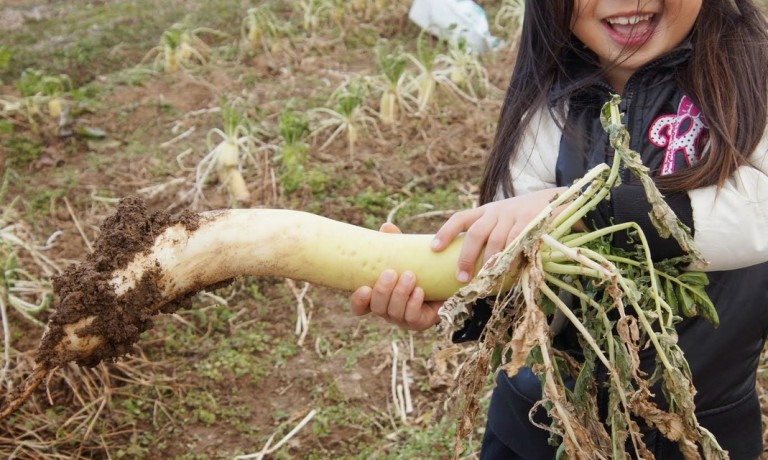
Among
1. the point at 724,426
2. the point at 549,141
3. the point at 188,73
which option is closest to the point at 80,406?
the point at 549,141

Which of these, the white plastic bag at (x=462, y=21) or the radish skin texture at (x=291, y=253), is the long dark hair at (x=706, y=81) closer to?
the radish skin texture at (x=291, y=253)

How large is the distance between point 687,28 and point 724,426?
0.84 meters

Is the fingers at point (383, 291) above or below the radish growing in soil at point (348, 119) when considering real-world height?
above

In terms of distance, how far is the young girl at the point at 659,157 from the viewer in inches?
61.9

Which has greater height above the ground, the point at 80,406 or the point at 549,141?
the point at 549,141

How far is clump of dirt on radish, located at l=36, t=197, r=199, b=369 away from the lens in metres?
1.63

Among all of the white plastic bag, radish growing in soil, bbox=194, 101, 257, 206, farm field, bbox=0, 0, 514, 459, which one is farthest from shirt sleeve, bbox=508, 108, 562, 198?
the white plastic bag

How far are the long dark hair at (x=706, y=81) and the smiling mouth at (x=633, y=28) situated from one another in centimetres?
10

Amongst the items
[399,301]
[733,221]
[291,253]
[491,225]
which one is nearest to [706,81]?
[733,221]

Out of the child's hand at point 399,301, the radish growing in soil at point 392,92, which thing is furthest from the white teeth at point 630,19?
the radish growing in soil at point 392,92

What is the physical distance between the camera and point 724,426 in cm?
182

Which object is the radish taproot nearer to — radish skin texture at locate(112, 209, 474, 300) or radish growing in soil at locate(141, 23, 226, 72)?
radish skin texture at locate(112, 209, 474, 300)

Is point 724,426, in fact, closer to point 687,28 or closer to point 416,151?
point 687,28

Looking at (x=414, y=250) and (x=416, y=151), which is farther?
(x=416, y=151)
